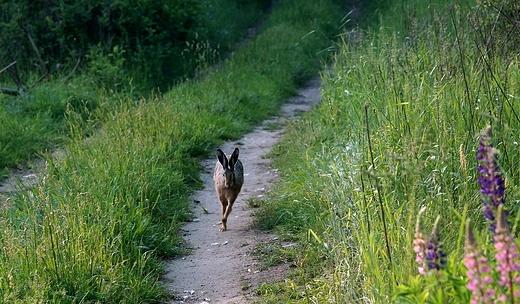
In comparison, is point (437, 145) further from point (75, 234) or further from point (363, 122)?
point (75, 234)

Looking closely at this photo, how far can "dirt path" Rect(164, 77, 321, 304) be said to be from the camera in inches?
212

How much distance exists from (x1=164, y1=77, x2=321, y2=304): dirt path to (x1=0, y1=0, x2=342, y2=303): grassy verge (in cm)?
17

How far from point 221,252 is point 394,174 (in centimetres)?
210

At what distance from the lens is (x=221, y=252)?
20.4 ft

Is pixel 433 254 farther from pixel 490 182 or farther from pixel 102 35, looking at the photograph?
pixel 102 35

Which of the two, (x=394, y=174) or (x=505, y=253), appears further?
(x=394, y=174)

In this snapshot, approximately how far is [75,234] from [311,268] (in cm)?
181

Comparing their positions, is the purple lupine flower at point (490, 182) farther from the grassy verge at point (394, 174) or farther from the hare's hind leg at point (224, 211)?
the hare's hind leg at point (224, 211)

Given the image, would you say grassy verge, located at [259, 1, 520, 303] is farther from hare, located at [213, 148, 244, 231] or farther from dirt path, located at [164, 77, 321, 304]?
hare, located at [213, 148, 244, 231]

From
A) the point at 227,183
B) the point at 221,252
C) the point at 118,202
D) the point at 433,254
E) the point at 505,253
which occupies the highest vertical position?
the point at 505,253

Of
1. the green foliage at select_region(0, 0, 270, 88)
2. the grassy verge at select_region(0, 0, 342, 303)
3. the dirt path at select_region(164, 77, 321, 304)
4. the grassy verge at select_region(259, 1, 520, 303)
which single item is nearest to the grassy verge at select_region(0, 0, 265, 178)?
the green foliage at select_region(0, 0, 270, 88)

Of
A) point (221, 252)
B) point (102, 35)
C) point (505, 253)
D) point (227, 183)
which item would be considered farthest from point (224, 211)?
point (102, 35)

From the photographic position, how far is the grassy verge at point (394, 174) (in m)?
4.05

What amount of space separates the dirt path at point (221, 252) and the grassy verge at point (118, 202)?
0.17 meters
